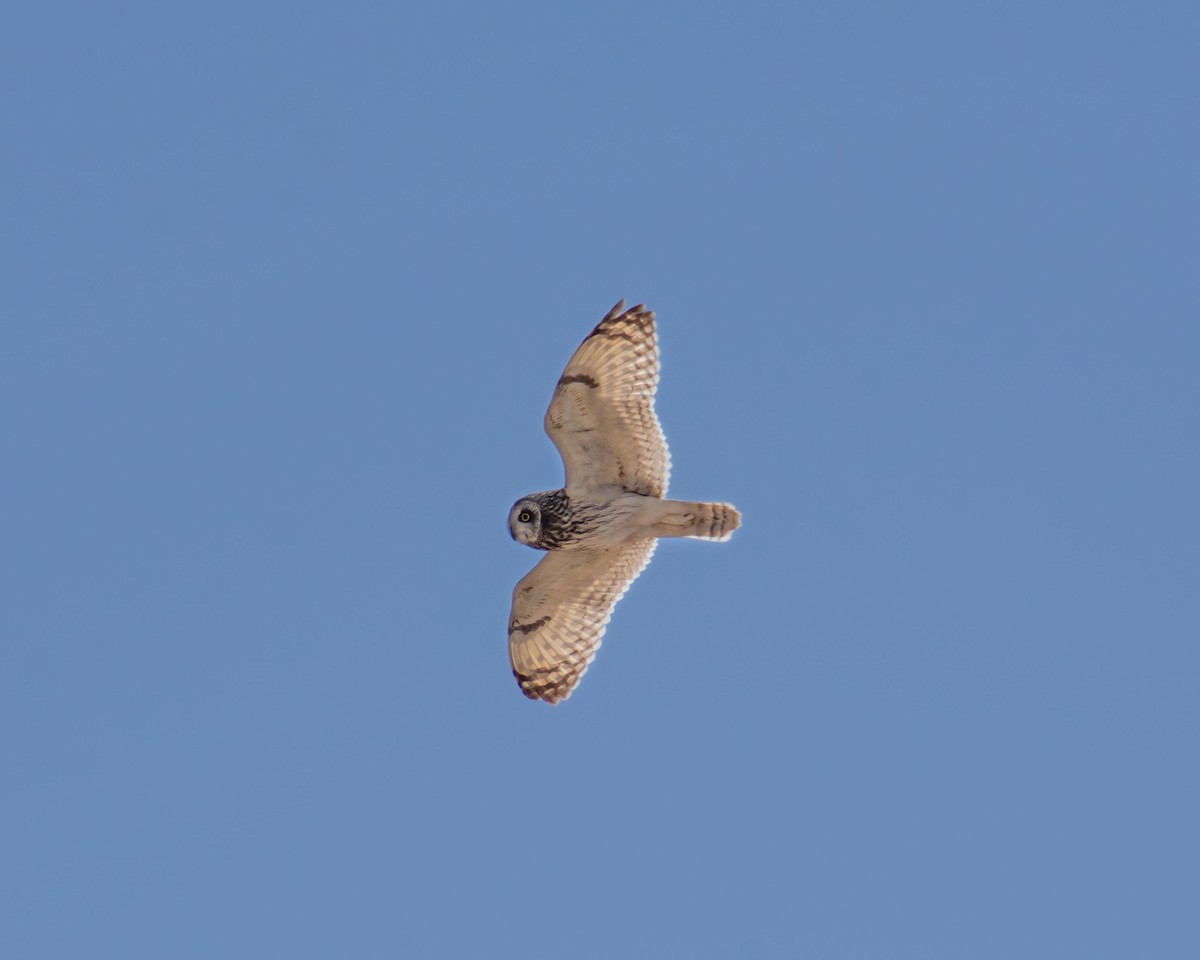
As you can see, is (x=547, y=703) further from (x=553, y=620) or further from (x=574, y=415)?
(x=574, y=415)

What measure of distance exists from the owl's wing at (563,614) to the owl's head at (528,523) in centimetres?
51

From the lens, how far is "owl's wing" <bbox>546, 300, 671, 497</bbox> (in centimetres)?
1344

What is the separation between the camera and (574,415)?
44.2ft

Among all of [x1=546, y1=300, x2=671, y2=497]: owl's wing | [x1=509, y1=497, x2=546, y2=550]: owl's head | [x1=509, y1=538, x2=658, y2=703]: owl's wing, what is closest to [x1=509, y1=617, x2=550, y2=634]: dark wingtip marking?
[x1=509, y1=538, x2=658, y2=703]: owl's wing

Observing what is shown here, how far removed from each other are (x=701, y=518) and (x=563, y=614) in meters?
1.49

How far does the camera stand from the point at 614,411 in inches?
530

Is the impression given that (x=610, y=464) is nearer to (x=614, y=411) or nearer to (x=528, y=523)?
(x=614, y=411)

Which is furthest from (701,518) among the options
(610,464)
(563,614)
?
(563,614)

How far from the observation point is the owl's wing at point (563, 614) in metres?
14.2

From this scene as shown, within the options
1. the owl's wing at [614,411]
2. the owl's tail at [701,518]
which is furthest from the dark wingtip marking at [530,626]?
the owl's tail at [701,518]

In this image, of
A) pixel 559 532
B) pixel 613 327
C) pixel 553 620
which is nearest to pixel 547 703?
pixel 553 620

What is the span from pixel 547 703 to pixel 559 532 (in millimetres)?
1462

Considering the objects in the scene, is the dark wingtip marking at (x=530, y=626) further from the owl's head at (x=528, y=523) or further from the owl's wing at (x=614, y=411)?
the owl's wing at (x=614, y=411)

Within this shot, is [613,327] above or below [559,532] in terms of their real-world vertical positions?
above
